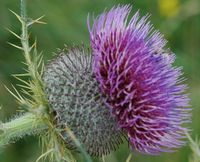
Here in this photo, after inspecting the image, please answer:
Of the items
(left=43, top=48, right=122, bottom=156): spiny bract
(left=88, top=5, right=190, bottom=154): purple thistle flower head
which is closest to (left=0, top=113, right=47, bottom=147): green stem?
(left=43, top=48, right=122, bottom=156): spiny bract

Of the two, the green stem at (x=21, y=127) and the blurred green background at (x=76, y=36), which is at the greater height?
the blurred green background at (x=76, y=36)

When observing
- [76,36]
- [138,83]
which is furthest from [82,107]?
[76,36]

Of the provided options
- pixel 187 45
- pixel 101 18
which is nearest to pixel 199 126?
pixel 187 45

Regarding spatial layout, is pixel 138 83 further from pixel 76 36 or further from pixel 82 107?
pixel 76 36

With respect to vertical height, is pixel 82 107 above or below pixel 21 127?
→ below

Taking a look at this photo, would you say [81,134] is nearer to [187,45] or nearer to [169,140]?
[169,140]

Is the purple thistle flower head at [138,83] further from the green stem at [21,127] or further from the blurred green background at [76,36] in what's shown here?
the blurred green background at [76,36]

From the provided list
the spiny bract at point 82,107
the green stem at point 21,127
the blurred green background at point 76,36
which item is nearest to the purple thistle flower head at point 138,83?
the spiny bract at point 82,107
